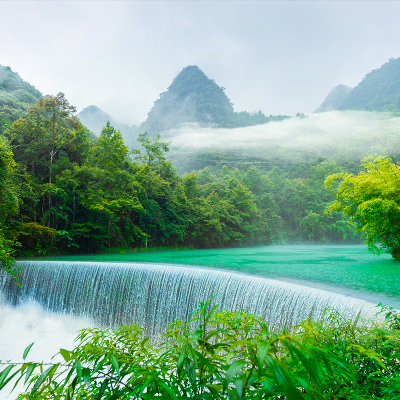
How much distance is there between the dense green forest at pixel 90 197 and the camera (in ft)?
38.4

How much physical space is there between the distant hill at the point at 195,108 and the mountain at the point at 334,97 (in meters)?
16.7

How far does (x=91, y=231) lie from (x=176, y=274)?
8.90m

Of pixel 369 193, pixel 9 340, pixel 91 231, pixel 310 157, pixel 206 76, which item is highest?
pixel 206 76

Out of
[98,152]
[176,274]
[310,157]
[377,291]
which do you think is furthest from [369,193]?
[310,157]

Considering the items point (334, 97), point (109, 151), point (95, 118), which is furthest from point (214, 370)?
point (334, 97)

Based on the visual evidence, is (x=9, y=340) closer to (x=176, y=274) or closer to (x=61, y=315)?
(x=61, y=315)

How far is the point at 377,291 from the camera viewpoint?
504cm

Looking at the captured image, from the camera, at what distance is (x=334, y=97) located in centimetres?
8875

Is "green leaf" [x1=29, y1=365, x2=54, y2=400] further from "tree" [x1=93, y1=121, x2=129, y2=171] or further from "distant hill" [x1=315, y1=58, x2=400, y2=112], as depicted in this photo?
"distant hill" [x1=315, y1=58, x2=400, y2=112]

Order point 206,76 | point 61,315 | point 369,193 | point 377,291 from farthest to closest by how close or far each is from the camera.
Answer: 1. point 206,76
2. point 369,193
3. point 61,315
4. point 377,291

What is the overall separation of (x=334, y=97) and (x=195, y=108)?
47306 millimetres

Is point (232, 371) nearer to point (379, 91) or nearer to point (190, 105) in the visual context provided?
point (379, 91)

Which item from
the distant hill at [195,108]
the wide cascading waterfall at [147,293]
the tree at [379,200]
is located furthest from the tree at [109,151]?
the distant hill at [195,108]

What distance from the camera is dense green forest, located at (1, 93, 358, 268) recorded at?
1170cm
